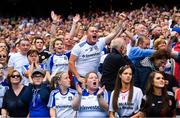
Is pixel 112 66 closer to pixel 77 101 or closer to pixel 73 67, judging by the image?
pixel 73 67

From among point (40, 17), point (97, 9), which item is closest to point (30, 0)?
point (40, 17)

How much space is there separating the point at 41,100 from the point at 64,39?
2.41 metres

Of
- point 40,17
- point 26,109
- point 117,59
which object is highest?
point 40,17

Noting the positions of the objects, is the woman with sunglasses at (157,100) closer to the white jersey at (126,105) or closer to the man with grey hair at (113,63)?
the white jersey at (126,105)

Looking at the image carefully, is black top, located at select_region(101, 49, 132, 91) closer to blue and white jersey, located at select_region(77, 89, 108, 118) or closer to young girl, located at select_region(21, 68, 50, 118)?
blue and white jersey, located at select_region(77, 89, 108, 118)

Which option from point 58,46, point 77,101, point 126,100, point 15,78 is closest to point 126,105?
point 126,100

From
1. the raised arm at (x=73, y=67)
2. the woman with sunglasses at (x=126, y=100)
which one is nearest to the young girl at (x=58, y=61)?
the raised arm at (x=73, y=67)

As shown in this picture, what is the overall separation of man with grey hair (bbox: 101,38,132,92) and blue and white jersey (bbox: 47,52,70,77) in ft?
4.35

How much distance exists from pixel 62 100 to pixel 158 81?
1.74m

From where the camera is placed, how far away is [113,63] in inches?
366

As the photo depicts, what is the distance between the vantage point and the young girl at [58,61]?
34.6 ft

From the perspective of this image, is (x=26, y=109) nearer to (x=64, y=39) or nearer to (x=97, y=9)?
(x=64, y=39)

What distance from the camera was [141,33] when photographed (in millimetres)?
10852

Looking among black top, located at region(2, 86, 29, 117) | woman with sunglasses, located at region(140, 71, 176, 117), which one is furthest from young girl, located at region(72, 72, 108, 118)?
black top, located at region(2, 86, 29, 117)
